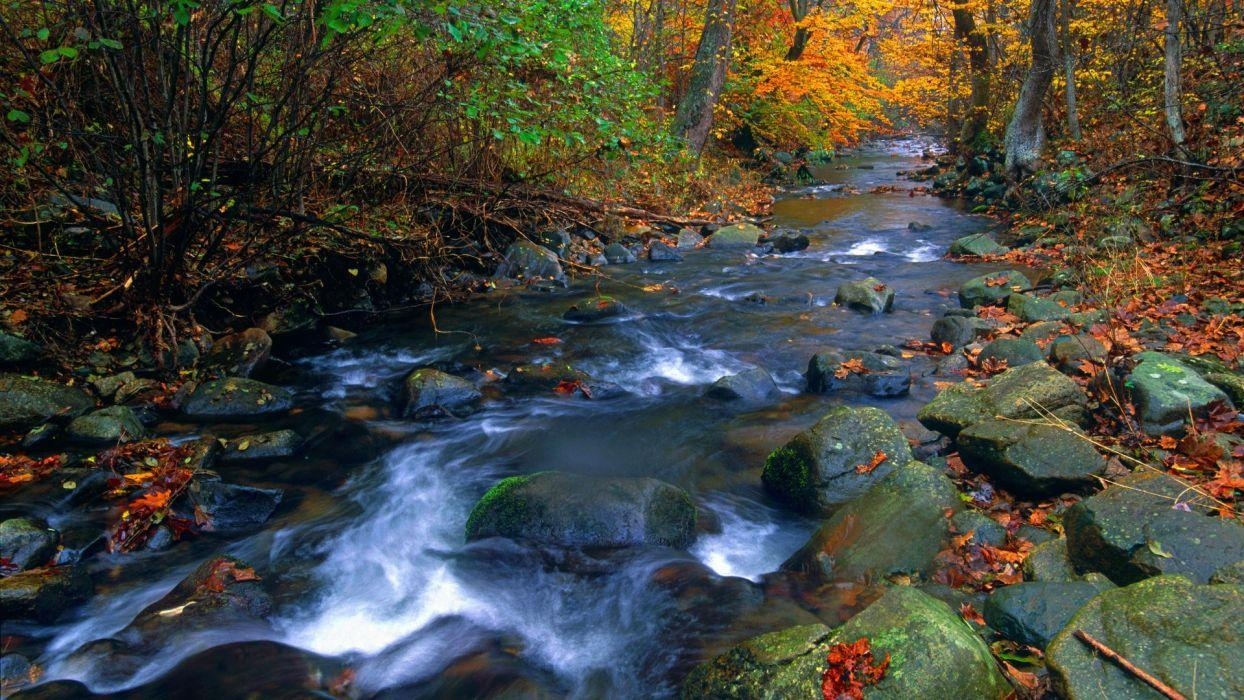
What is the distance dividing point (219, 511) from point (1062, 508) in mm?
5908

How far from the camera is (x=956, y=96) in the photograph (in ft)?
74.1

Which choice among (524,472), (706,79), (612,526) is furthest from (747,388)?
(706,79)

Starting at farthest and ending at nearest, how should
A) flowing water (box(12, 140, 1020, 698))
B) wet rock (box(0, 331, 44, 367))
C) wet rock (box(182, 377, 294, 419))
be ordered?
wet rock (box(182, 377, 294, 419)) < wet rock (box(0, 331, 44, 367)) < flowing water (box(12, 140, 1020, 698))

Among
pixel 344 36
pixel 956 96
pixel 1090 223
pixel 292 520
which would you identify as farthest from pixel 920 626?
pixel 956 96

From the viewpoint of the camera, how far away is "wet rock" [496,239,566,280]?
11.9 m

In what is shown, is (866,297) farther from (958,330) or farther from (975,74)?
(975,74)

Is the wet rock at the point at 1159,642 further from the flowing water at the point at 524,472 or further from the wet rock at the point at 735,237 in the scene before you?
the wet rock at the point at 735,237

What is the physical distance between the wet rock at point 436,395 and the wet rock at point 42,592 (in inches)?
129

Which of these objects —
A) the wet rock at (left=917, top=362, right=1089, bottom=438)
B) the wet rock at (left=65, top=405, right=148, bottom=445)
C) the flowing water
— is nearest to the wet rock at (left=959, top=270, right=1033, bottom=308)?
the flowing water

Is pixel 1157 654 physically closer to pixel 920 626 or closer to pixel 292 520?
pixel 920 626

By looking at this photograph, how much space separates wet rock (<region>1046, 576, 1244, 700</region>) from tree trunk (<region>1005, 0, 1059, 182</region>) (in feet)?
45.5

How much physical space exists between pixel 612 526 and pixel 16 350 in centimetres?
578

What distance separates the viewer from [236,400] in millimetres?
7051

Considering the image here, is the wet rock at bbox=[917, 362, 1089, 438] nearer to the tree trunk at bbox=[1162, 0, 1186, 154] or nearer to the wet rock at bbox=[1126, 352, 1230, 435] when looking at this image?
the wet rock at bbox=[1126, 352, 1230, 435]
